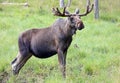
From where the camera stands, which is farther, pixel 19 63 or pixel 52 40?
pixel 19 63

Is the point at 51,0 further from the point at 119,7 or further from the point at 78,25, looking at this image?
the point at 78,25

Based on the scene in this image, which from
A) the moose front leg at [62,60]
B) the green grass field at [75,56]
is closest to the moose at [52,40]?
the moose front leg at [62,60]

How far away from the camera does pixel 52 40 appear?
28.3 feet

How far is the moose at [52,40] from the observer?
27.6 feet

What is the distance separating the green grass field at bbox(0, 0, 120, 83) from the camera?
848 cm

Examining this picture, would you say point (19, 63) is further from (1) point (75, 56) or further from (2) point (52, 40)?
(1) point (75, 56)

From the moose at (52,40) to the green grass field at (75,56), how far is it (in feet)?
1.10

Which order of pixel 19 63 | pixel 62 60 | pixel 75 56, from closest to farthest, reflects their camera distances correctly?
pixel 62 60 < pixel 19 63 < pixel 75 56

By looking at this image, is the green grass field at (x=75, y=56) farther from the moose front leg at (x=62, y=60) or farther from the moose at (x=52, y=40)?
the moose at (x=52, y=40)

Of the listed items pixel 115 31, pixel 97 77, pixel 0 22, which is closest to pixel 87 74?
pixel 97 77

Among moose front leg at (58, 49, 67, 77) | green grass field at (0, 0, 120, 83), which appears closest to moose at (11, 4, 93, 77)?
moose front leg at (58, 49, 67, 77)

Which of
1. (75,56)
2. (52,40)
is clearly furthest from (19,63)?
(75,56)

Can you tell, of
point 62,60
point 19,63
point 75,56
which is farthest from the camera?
point 75,56

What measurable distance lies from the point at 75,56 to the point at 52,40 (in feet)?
6.45
